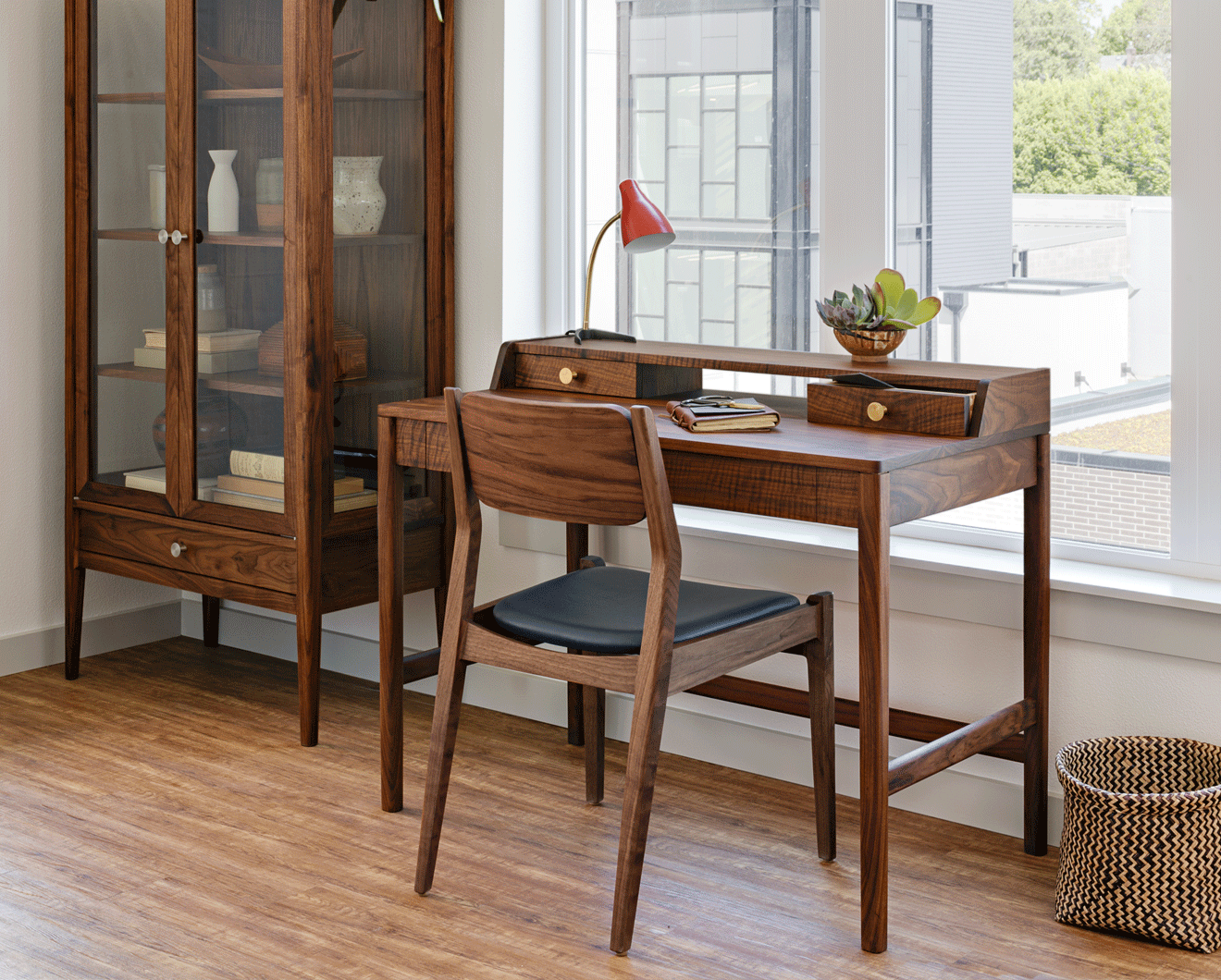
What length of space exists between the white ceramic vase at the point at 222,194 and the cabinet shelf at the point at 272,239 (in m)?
0.02

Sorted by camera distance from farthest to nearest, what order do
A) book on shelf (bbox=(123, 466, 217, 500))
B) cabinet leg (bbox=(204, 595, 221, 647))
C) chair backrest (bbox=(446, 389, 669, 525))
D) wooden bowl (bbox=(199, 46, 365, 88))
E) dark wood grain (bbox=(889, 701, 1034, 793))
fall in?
cabinet leg (bbox=(204, 595, 221, 647)), book on shelf (bbox=(123, 466, 217, 500)), wooden bowl (bbox=(199, 46, 365, 88)), dark wood grain (bbox=(889, 701, 1034, 793)), chair backrest (bbox=(446, 389, 669, 525))

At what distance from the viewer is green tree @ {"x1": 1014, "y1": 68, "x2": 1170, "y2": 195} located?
248 centimetres

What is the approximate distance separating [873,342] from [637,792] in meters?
0.96

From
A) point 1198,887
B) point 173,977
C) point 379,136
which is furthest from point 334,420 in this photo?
point 1198,887

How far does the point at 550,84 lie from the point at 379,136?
1.40 ft

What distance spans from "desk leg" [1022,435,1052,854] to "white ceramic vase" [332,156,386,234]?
5.03ft

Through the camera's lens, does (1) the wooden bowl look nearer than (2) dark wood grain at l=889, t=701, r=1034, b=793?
No

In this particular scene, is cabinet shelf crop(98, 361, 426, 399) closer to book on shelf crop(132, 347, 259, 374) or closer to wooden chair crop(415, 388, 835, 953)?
book on shelf crop(132, 347, 259, 374)

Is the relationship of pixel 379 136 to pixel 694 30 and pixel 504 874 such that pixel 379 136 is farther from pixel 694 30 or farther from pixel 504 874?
pixel 504 874

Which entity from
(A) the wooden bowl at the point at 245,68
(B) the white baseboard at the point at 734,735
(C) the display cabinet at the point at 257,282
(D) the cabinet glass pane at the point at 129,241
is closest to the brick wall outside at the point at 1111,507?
(B) the white baseboard at the point at 734,735

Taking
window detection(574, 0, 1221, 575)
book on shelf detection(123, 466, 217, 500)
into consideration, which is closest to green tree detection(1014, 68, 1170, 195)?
window detection(574, 0, 1221, 575)

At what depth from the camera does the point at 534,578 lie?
3.30 m

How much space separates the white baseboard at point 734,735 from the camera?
2.67 metres

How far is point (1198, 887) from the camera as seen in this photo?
218 centimetres
